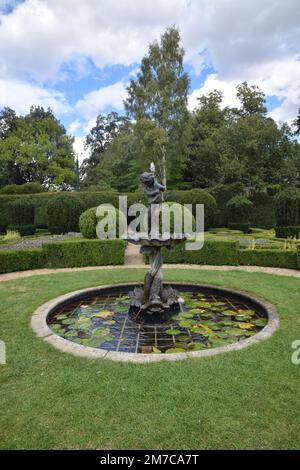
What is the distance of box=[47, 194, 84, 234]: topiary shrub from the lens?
1471cm

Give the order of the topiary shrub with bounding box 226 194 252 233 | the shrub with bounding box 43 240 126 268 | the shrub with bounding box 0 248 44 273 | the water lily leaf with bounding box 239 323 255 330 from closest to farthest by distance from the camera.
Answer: the water lily leaf with bounding box 239 323 255 330, the shrub with bounding box 0 248 44 273, the shrub with bounding box 43 240 126 268, the topiary shrub with bounding box 226 194 252 233

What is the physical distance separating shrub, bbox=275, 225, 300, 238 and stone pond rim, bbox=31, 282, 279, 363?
25.5ft

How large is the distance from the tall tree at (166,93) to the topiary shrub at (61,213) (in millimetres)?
8378

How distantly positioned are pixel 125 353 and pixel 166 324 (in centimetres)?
138

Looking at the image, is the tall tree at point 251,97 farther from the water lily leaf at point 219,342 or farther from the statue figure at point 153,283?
the water lily leaf at point 219,342

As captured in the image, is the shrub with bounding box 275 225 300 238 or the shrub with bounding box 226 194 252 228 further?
the shrub with bounding box 226 194 252 228

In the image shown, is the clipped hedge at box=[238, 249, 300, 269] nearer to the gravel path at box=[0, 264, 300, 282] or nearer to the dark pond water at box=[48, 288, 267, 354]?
the gravel path at box=[0, 264, 300, 282]

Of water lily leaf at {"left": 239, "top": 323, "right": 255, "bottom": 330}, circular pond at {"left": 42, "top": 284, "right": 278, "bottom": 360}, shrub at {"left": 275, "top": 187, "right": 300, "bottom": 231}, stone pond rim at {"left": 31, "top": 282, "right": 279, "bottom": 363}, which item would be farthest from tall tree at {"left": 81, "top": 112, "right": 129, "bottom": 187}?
water lily leaf at {"left": 239, "top": 323, "right": 255, "bottom": 330}

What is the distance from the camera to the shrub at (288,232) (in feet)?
41.4

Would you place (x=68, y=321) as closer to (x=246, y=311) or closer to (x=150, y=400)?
(x=150, y=400)

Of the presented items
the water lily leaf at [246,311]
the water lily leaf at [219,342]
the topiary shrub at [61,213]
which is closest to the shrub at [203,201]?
the topiary shrub at [61,213]

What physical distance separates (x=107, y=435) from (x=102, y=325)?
2.57 meters

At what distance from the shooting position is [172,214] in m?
10.2

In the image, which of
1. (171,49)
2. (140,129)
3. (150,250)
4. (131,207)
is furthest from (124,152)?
(150,250)
